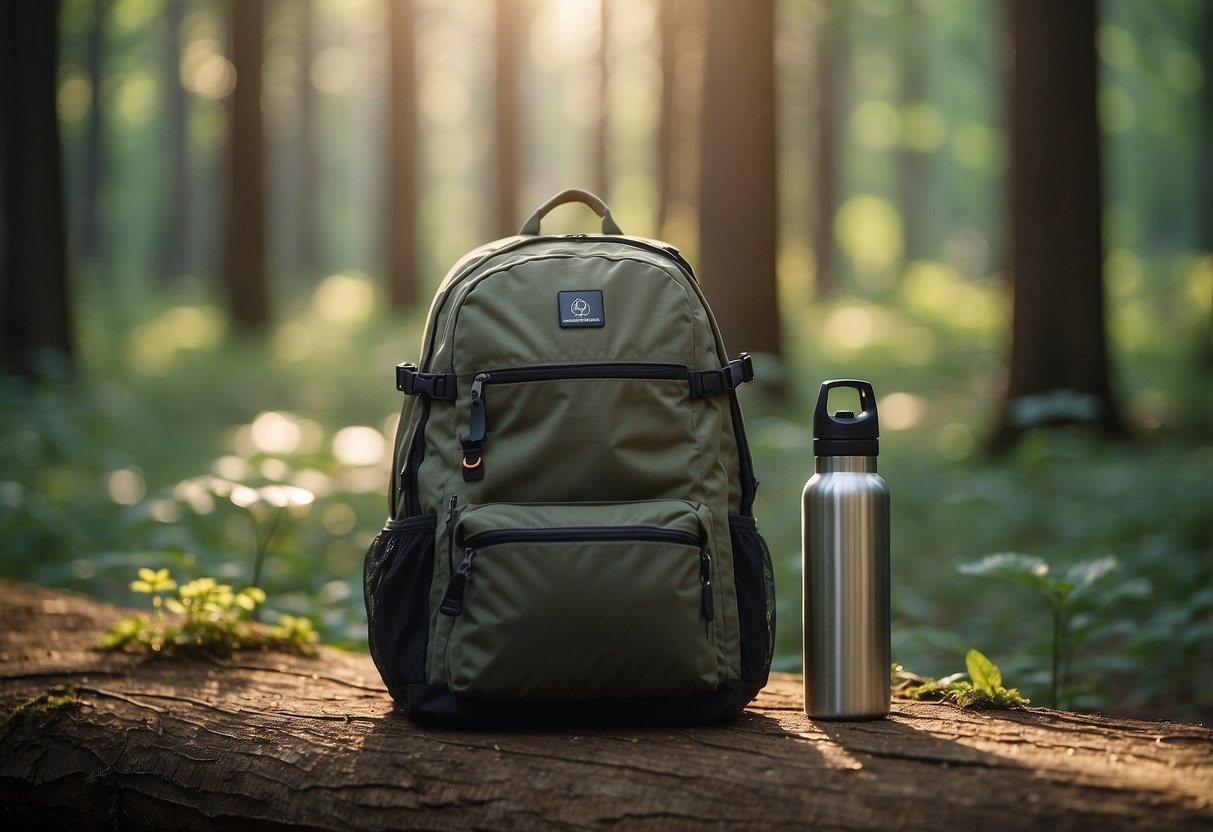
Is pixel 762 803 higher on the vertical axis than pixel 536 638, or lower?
lower

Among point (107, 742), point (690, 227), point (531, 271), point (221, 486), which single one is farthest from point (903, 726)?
point (690, 227)

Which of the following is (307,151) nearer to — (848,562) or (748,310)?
(748,310)

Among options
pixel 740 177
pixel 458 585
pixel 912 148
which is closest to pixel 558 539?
pixel 458 585

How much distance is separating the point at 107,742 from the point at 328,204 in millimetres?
39229

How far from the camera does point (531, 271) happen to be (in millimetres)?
2541

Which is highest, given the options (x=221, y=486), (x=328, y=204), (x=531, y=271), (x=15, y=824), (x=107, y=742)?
(x=328, y=204)

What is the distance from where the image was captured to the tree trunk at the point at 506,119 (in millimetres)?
16188

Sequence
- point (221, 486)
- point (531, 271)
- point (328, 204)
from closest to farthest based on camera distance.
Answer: point (531, 271) → point (221, 486) → point (328, 204)

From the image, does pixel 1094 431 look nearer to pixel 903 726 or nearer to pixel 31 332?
pixel 903 726

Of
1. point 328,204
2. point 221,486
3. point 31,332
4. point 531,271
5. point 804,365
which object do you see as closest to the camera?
point 531,271

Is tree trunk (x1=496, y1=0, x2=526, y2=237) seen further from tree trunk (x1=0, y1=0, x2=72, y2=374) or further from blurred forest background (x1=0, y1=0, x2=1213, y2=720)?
tree trunk (x1=0, y1=0, x2=72, y2=374)

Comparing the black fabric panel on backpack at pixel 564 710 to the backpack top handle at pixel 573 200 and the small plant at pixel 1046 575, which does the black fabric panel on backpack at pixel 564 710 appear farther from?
the backpack top handle at pixel 573 200

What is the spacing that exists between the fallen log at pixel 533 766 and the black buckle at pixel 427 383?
30.2 inches

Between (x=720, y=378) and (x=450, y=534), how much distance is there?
71 centimetres
